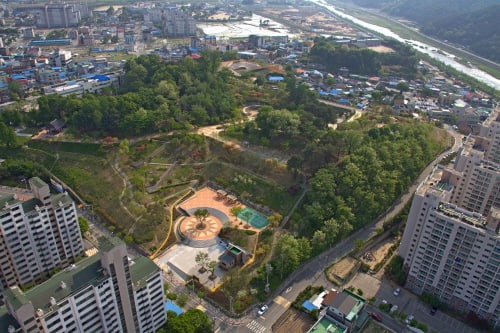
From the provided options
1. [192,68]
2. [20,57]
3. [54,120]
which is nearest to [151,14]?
[20,57]

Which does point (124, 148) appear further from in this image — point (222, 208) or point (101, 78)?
point (101, 78)

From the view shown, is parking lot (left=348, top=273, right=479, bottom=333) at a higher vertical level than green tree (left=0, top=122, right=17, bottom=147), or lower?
lower

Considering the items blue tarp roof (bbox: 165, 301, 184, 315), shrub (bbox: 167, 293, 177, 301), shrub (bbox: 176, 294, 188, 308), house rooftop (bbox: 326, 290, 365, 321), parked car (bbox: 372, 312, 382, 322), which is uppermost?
house rooftop (bbox: 326, 290, 365, 321)

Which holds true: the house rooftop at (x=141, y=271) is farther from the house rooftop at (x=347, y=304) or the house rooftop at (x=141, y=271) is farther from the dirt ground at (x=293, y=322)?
the house rooftop at (x=347, y=304)

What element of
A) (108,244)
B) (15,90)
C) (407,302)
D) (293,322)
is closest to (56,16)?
(15,90)

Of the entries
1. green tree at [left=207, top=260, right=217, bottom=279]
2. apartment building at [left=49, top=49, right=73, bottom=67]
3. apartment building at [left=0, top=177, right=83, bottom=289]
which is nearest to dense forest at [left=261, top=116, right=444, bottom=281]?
green tree at [left=207, top=260, right=217, bottom=279]

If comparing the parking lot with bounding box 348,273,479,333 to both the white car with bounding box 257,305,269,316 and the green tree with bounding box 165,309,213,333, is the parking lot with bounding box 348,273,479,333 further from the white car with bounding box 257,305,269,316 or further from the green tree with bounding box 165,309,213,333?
the green tree with bounding box 165,309,213,333

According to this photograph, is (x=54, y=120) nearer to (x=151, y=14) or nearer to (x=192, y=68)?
(x=192, y=68)

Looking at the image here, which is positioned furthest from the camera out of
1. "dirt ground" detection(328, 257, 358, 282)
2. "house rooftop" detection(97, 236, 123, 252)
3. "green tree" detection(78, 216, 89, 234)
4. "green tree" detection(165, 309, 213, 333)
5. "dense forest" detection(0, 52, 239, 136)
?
"dense forest" detection(0, 52, 239, 136)
